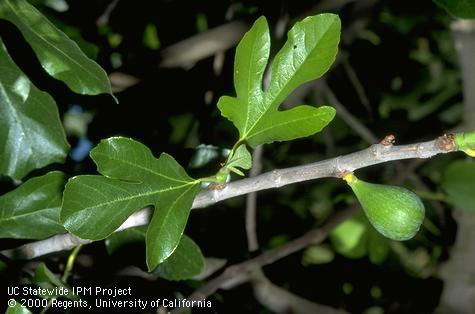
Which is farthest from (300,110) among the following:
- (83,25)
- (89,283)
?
(83,25)

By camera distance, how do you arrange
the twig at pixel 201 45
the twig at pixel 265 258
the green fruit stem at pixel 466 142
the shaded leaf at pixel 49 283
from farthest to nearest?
the twig at pixel 201 45
the twig at pixel 265 258
the shaded leaf at pixel 49 283
the green fruit stem at pixel 466 142

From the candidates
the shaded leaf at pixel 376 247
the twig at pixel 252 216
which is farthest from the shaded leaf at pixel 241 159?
the shaded leaf at pixel 376 247

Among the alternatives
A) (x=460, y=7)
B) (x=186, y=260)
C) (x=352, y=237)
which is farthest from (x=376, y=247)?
(x=460, y=7)

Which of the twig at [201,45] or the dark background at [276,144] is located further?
the twig at [201,45]

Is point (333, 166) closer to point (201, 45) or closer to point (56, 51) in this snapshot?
point (56, 51)

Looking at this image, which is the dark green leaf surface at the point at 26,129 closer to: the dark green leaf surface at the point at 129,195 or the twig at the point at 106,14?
the dark green leaf surface at the point at 129,195

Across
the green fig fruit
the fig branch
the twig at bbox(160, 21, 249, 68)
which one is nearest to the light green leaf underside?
the fig branch
